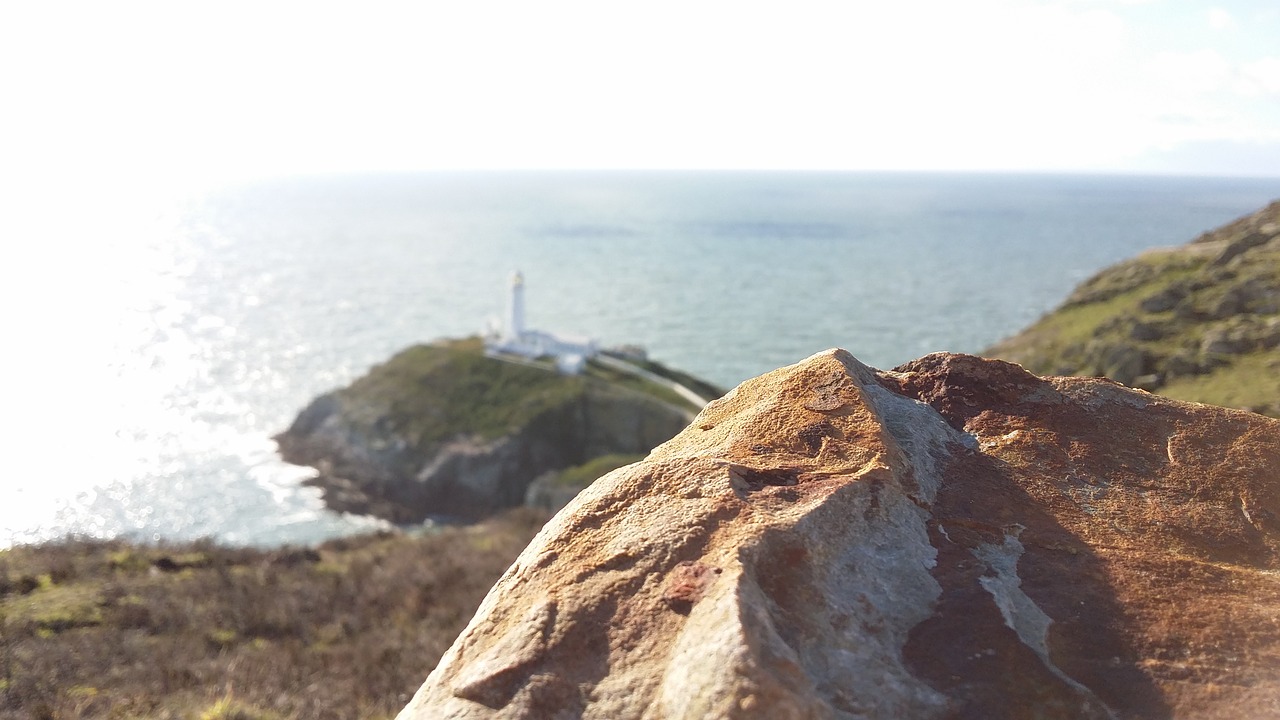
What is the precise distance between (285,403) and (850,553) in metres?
58.7

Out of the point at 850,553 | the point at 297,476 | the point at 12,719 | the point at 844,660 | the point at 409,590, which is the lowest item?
the point at 297,476

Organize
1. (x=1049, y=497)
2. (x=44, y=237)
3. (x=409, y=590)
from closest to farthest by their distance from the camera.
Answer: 1. (x=1049, y=497)
2. (x=409, y=590)
3. (x=44, y=237)

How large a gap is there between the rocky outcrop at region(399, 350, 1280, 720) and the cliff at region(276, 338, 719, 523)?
4059 cm

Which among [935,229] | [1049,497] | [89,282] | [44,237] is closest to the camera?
[1049,497]

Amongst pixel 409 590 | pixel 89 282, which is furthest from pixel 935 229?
pixel 409 590

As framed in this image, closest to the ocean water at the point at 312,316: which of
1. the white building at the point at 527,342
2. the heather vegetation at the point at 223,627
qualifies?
the white building at the point at 527,342

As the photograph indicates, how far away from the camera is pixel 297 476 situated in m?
45.2

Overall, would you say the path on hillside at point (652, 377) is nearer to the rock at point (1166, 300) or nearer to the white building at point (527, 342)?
the white building at point (527, 342)

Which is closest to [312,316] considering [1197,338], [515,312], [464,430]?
[515,312]

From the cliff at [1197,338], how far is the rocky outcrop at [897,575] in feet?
42.6

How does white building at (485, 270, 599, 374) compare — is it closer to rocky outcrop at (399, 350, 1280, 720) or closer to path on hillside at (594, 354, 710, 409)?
path on hillside at (594, 354, 710, 409)

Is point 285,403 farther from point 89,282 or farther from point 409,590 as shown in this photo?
point 89,282

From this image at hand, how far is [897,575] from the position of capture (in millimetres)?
3129

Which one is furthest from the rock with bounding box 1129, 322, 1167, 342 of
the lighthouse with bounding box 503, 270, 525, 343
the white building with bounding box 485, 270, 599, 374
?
the lighthouse with bounding box 503, 270, 525, 343
